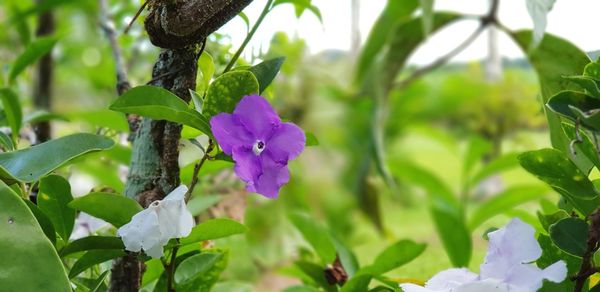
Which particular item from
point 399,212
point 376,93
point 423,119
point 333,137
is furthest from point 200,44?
point 423,119

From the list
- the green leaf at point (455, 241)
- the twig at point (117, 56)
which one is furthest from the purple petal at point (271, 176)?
the green leaf at point (455, 241)

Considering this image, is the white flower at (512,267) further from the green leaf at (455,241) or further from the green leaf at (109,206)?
the green leaf at (455,241)

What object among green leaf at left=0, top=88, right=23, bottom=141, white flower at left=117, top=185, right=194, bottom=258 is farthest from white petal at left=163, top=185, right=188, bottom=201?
green leaf at left=0, top=88, right=23, bottom=141

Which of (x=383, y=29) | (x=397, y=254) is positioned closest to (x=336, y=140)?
(x=383, y=29)

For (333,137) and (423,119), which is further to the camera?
(423,119)

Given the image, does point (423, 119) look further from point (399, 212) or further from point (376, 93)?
point (376, 93)

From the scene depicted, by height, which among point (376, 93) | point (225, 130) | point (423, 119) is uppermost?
point (423, 119)

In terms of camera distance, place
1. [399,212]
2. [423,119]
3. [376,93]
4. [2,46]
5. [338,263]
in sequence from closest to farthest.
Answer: [338,263], [376,93], [2,46], [399,212], [423,119]

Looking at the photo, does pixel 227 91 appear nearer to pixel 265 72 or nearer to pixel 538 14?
pixel 265 72
